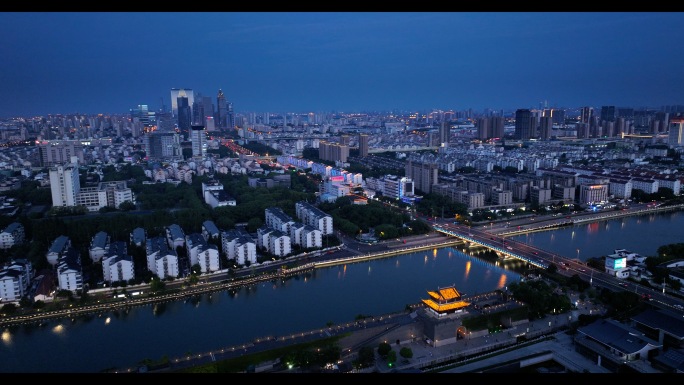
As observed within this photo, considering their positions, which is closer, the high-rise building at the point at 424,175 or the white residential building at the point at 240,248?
the white residential building at the point at 240,248

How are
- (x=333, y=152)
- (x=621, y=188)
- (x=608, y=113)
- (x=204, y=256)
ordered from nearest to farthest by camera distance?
(x=204, y=256) < (x=621, y=188) < (x=333, y=152) < (x=608, y=113)

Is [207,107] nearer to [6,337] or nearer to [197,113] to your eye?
[197,113]

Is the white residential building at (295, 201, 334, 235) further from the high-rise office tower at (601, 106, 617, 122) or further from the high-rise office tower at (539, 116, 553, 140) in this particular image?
the high-rise office tower at (601, 106, 617, 122)

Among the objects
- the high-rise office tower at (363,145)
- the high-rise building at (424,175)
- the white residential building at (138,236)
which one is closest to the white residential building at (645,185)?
the high-rise building at (424,175)

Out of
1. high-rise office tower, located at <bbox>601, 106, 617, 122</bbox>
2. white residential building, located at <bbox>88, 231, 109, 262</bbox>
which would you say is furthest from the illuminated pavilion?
high-rise office tower, located at <bbox>601, 106, 617, 122</bbox>

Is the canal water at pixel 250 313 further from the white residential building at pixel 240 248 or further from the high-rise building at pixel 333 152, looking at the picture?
the high-rise building at pixel 333 152

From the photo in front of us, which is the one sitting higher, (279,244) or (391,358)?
(279,244)

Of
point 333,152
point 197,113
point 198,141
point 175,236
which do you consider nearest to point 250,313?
point 175,236
